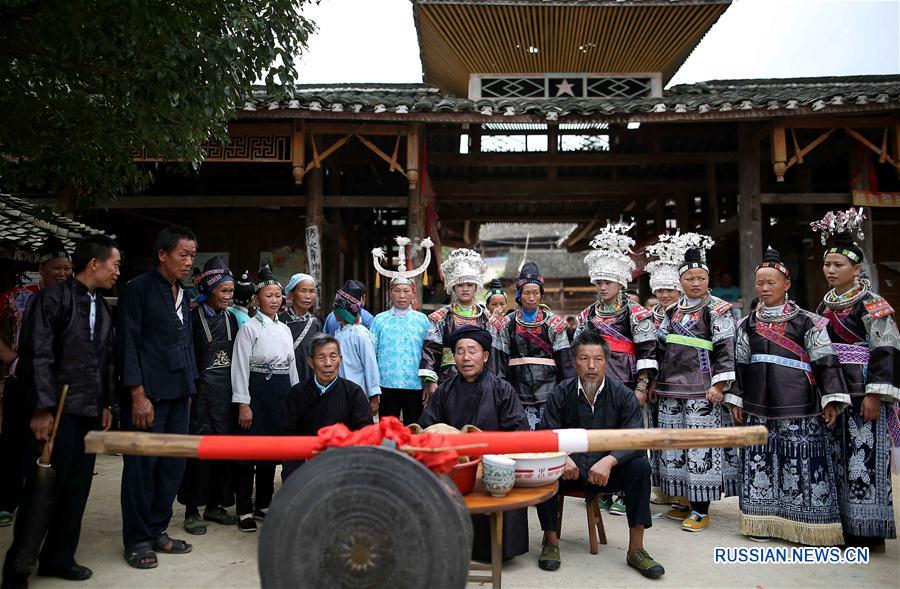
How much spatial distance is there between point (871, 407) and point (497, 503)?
296 centimetres

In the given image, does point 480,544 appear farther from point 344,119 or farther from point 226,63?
point 344,119

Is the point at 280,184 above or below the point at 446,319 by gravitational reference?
above

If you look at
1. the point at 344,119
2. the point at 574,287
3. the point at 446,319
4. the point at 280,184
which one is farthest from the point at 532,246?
the point at 446,319

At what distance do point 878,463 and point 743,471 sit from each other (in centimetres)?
85

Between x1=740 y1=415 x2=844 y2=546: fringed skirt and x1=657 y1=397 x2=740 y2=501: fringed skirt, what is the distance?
259mm

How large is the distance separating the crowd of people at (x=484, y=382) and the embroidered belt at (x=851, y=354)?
0.01 metres

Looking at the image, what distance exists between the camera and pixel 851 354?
174 inches

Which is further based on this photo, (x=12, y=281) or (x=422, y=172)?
(x=422, y=172)

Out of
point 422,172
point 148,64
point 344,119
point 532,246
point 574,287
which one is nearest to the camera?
point 148,64

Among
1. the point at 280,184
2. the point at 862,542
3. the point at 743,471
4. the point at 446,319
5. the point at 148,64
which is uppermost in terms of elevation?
the point at 280,184

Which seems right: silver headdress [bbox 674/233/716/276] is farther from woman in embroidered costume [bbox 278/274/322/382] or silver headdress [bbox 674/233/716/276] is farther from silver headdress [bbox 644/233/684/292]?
woman in embroidered costume [bbox 278/274/322/382]

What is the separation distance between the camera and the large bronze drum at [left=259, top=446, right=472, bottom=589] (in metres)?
2.32

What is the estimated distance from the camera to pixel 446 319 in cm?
561

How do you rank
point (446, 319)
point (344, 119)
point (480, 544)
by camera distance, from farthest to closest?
point (344, 119) < point (446, 319) < point (480, 544)
